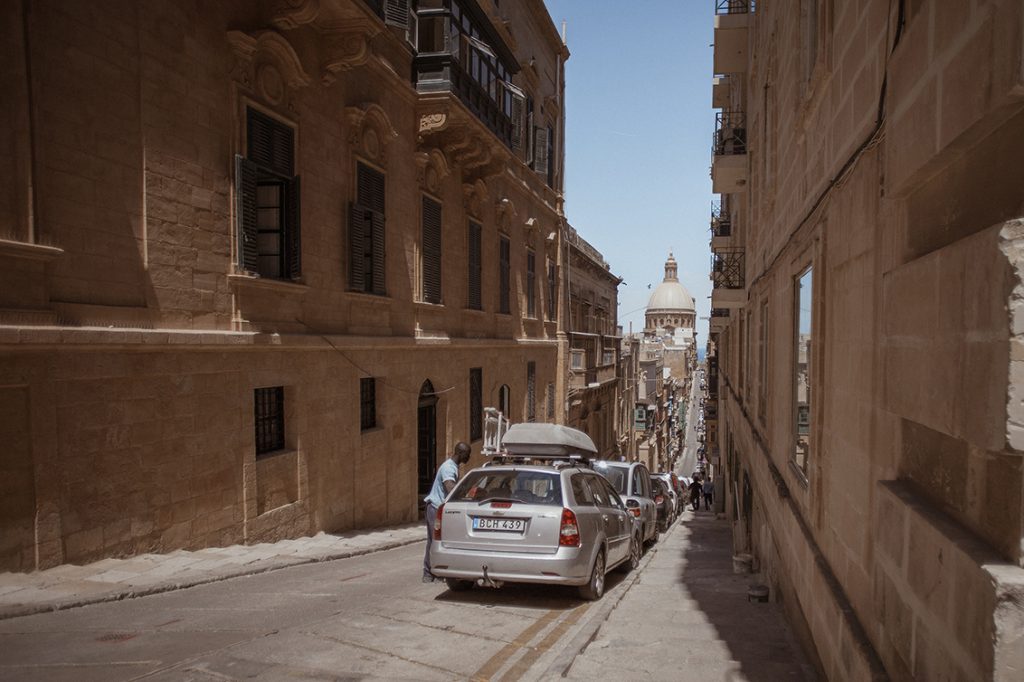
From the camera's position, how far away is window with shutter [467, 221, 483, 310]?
1819 centimetres

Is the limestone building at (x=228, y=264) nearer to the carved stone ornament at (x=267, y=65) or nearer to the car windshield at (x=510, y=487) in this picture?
the carved stone ornament at (x=267, y=65)

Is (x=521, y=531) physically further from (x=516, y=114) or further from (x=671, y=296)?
(x=671, y=296)

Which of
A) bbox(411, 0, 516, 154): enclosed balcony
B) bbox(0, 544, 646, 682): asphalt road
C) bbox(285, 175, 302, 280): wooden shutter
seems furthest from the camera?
bbox(411, 0, 516, 154): enclosed balcony

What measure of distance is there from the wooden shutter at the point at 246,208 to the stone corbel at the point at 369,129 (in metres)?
3.02

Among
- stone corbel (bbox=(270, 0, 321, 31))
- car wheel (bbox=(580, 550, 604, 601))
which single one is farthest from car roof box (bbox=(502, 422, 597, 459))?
stone corbel (bbox=(270, 0, 321, 31))

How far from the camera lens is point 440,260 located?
16266mm

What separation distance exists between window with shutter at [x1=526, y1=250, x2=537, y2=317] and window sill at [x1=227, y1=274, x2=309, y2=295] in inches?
523

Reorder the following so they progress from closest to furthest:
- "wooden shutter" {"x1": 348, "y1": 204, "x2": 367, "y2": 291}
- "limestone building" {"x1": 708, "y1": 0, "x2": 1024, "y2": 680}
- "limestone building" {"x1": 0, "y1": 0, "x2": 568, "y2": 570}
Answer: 1. "limestone building" {"x1": 708, "y1": 0, "x2": 1024, "y2": 680}
2. "limestone building" {"x1": 0, "y1": 0, "x2": 568, "y2": 570}
3. "wooden shutter" {"x1": 348, "y1": 204, "x2": 367, "y2": 291}

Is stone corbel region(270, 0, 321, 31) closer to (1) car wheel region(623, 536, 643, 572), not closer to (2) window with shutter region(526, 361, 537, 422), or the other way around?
(1) car wheel region(623, 536, 643, 572)

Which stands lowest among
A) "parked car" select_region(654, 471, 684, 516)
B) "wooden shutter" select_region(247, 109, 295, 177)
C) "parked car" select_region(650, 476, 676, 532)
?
"parked car" select_region(654, 471, 684, 516)

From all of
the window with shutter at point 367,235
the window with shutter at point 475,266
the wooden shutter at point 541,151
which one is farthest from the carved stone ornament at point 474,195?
the wooden shutter at point 541,151

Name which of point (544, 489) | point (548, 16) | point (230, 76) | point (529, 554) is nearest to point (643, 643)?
point (529, 554)

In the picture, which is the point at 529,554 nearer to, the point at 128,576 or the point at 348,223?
the point at 128,576

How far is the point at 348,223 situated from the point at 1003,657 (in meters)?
11.4
